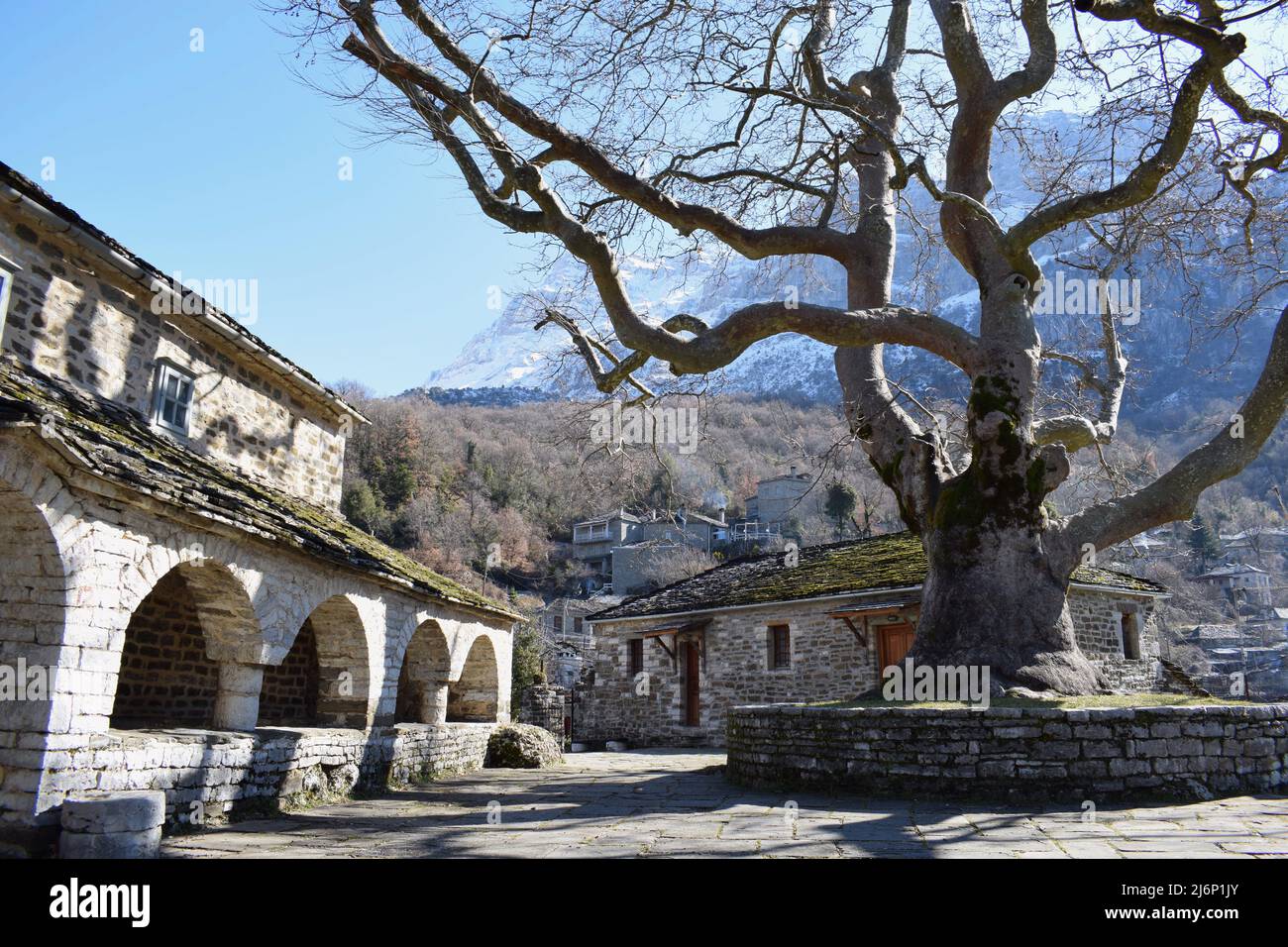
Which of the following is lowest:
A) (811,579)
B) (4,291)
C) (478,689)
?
(478,689)

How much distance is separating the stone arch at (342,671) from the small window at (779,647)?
10349 mm

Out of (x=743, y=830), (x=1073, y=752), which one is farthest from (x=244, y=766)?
(x=1073, y=752)

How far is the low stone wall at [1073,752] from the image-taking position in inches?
261

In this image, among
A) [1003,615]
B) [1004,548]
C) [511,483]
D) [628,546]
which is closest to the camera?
[1003,615]

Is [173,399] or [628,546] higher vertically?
[628,546]

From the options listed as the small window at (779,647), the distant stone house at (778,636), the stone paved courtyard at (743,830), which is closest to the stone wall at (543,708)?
the distant stone house at (778,636)

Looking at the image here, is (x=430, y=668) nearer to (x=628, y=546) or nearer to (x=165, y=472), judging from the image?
(x=165, y=472)

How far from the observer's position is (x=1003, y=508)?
328 inches

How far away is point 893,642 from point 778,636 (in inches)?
111

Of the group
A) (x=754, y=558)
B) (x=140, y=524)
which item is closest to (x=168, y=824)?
(x=140, y=524)

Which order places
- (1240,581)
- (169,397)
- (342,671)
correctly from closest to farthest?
(342,671)
(169,397)
(1240,581)

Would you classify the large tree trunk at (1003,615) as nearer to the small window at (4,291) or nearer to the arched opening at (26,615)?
the arched opening at (26,615)

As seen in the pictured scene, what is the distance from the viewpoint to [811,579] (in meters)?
17.9

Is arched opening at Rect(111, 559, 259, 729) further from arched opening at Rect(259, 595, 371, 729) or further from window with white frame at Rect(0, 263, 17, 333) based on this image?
window with white frame at Rect(0, 263, 17, 333)
